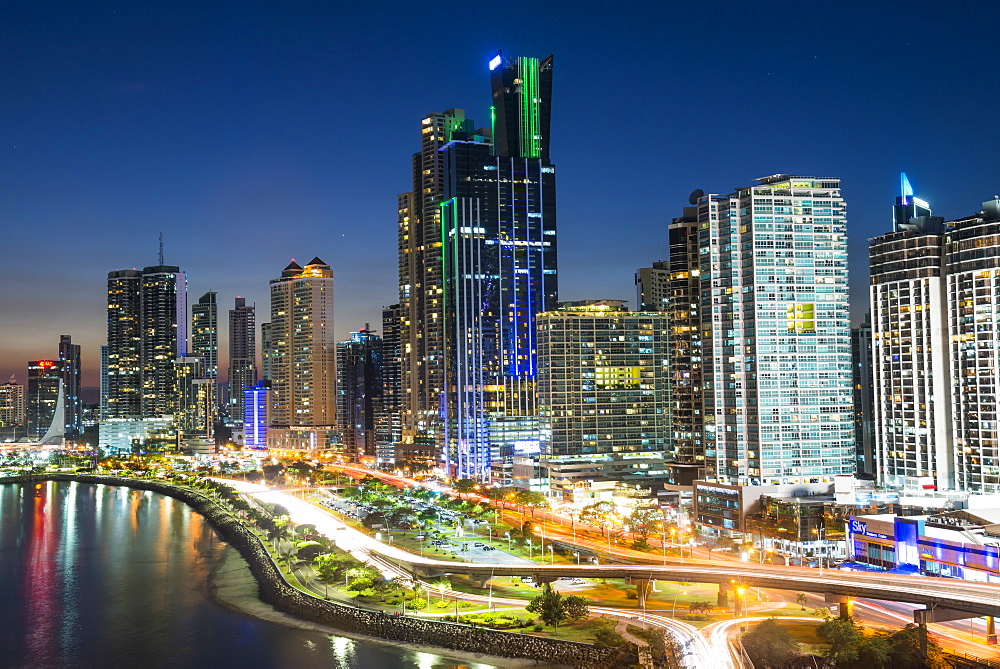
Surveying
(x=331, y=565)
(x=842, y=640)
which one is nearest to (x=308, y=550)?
(x=331, y=565)

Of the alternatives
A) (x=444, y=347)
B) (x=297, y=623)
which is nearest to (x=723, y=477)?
(x=297, y=623)

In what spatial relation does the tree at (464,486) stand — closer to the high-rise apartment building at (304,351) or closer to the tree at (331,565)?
the tree at (331,565)

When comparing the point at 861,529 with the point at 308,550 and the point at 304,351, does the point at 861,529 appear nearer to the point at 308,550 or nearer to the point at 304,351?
the point at 308,550

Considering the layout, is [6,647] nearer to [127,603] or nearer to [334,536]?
[127,603]

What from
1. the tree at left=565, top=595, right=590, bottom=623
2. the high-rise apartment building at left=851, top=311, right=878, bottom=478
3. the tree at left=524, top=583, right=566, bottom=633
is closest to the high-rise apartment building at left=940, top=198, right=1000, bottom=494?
the high-rise apartment building at left=851, top=311, right=878, bottom=478

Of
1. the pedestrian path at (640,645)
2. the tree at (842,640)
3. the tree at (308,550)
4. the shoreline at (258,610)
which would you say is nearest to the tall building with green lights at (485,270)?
the shoreline at (258,610)

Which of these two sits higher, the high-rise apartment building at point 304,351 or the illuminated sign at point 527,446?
the high-rise apartment building at point 304,351
